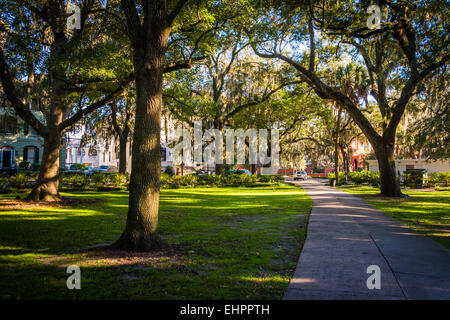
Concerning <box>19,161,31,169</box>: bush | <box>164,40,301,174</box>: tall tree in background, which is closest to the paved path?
<box>164,40,301,174</box>: tall tree in background

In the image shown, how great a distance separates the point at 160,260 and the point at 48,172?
35.2 feet

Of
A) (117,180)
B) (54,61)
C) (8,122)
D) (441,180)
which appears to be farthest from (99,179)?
(441,180)

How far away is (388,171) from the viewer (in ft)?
57.8

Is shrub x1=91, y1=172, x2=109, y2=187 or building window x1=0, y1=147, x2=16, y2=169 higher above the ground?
building window x1=0, y1=147, x2=16, y2=169

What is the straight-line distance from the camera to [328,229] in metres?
7.76

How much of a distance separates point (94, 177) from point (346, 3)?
1900 centimetres

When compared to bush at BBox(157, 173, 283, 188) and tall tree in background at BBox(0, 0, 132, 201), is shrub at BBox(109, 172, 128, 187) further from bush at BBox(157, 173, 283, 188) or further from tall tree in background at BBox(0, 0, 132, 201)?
tall tree in background at BBox(0, 0, 132, 201)

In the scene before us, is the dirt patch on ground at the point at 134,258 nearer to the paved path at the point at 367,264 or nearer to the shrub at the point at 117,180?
the paved path at the point at 367,264

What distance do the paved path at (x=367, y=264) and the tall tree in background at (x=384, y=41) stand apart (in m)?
5.80

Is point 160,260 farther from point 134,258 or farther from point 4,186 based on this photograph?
point 4,186

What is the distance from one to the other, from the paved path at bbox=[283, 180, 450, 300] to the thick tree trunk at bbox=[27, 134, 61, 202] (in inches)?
446

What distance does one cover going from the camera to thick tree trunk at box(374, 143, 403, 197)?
687 inches

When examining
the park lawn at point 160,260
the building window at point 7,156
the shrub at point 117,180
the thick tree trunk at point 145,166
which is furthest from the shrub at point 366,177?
the building window at point 7,156

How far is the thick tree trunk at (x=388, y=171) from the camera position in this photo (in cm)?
1744
